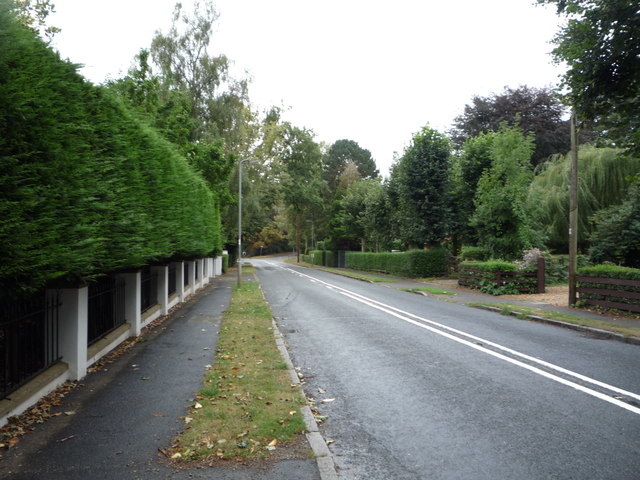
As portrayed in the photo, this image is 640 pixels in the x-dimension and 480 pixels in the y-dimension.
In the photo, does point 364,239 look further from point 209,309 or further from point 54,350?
point 54,350

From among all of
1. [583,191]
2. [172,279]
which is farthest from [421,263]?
[172,279]

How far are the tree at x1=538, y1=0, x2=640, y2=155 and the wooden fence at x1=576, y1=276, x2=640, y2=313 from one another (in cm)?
392

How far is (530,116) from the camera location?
35.0 m

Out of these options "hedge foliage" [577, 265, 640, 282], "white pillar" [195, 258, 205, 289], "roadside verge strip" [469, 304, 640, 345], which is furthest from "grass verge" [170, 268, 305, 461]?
"white pillar" [195, 258, 205, 289]

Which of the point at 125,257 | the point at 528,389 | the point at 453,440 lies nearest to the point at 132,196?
the point at 125,257

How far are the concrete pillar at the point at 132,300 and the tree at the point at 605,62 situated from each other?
10793 millimetres

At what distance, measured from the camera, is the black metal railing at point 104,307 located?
24.3 ft

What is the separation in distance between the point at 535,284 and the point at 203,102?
24.5 m

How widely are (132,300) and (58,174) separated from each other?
4827 millimetres

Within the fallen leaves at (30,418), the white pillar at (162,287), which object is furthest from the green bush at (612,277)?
the fallen leaves at (30,418)

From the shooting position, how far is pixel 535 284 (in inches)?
758

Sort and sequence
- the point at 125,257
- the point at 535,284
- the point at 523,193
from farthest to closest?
1. the point at 523,193
2. the point at 535,284
3. the point at 125,257

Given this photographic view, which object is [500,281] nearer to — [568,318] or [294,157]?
[568,318]

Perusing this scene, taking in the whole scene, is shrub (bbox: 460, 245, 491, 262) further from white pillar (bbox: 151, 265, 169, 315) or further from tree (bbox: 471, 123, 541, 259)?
white pillar (bbox: 151, 265, 169, 315)
